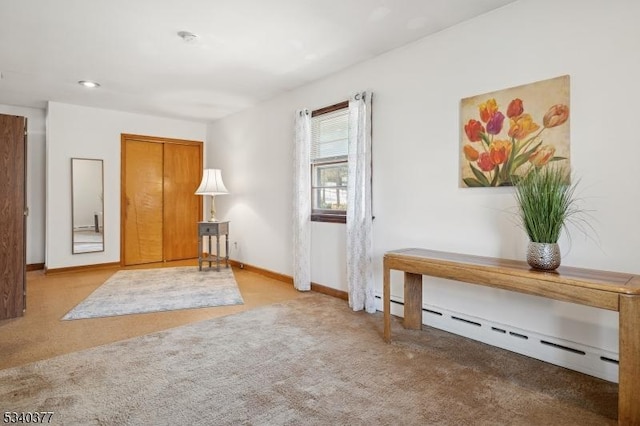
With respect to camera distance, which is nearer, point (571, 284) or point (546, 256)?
point (571, 284)

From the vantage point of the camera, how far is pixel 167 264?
5875 millimetres

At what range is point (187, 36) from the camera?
2979mm

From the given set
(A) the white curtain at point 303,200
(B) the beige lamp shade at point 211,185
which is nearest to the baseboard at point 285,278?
(A) the white curtain at point 303,200

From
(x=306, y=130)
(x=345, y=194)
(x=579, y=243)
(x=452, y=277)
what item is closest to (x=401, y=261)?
(x=452, y=277)

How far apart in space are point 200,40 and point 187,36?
0.12 meters

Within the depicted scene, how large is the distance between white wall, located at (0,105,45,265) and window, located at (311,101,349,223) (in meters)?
4.31

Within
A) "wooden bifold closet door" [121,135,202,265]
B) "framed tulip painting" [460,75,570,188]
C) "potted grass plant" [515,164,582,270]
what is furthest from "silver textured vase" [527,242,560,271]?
"wooden bifold closet door" [121,135,202,265]

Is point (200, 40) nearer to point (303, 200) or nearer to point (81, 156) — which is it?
point (303, 200)

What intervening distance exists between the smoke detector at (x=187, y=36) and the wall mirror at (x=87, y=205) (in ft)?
11.0

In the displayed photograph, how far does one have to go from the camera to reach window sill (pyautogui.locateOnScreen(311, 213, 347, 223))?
3870 mm

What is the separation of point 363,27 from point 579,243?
2215mm

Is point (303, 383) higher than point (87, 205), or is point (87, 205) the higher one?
point (87, 205)

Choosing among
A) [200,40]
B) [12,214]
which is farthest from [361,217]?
[12,214]

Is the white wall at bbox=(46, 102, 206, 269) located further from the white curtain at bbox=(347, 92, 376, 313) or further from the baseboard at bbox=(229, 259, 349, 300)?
the white curtain at bbox=(347, 92, 376, 313)
